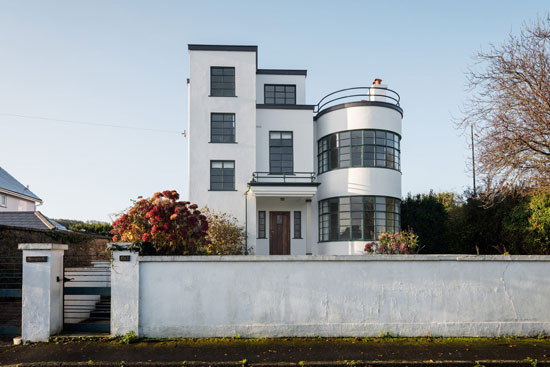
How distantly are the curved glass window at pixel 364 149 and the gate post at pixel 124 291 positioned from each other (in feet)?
40.2

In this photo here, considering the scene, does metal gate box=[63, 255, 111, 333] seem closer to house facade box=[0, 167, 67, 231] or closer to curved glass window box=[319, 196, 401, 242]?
curved glass window box=[319, 196, 401, 242]

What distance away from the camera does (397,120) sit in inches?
775

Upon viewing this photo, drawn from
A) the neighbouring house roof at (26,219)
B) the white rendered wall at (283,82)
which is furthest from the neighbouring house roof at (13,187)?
the white rendered wall at (283,82)

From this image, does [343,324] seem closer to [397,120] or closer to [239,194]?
[239,194]

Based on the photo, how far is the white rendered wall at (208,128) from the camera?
767 inches

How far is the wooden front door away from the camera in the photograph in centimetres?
2003

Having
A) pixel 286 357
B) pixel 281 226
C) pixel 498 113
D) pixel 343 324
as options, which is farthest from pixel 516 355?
pixel 281 226

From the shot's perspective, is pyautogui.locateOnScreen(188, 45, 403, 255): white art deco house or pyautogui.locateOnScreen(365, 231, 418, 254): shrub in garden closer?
pyautogui.locateOnScreen(365, 231, 418, 254): shrub in garden

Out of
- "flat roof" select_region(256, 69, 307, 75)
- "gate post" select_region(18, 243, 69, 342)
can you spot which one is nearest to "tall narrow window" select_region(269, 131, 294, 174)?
"flat roof" select_region(256, 69, 307, 75)

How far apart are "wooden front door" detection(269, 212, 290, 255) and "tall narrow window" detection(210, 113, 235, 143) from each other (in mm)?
4120

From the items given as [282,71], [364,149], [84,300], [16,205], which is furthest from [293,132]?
[16,205]

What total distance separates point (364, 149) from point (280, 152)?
394cm

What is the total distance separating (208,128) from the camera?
781 inches

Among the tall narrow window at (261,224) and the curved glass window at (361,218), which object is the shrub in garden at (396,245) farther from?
the tall narrow window at (261,224)
